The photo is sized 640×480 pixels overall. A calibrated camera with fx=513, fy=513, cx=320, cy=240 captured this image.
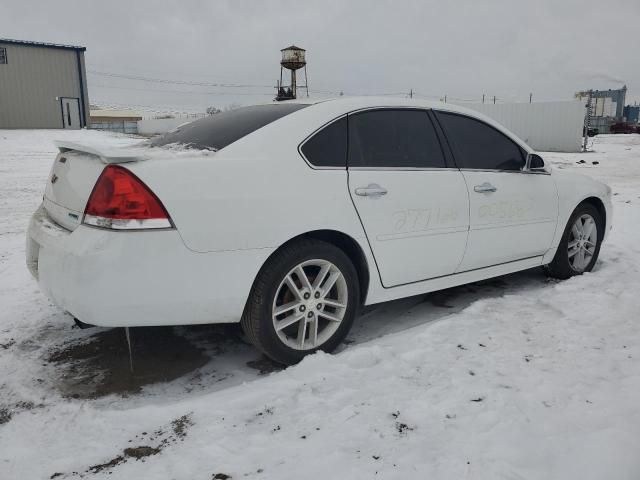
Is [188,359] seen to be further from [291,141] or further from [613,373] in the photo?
[613,373]

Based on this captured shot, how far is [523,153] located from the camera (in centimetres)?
421

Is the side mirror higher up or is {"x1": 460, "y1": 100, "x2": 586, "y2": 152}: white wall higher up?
{"x1": 460, "y1": 100, "x2": 586, "y2": 152}: white wall

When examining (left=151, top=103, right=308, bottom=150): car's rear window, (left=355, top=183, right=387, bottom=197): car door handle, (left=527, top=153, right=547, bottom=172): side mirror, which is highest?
(left=151, top=103, right=308, bottom=150): car's rear window

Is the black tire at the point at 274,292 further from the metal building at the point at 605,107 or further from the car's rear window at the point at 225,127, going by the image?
the metal building at the point at 605,107

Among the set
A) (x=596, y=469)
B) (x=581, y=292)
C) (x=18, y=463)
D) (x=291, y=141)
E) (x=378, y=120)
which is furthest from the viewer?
(x=581, y=292)

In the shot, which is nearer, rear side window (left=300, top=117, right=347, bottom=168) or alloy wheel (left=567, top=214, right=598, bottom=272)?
rear side window (left=300, top=117, right=347, bottom=168)

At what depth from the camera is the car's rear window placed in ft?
9.67

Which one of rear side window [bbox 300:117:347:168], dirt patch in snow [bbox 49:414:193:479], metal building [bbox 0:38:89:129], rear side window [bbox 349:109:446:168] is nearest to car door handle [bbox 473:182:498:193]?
rear side window [bbox 349:109:446:168]

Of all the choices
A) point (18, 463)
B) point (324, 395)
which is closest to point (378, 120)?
point (324, 395)

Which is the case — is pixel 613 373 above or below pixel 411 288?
below

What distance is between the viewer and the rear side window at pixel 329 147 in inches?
116

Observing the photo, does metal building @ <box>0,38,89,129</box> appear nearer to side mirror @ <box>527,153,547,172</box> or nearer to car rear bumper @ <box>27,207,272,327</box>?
car rear bumper @ <box>27,207,272,327</box>

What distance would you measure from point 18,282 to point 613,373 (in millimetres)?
4483

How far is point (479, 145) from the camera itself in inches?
154
